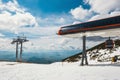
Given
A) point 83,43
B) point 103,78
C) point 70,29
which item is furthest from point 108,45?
point 103,78

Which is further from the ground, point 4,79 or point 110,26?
point 110,26

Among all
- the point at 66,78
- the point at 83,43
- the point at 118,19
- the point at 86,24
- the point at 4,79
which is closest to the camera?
the point at 66,78

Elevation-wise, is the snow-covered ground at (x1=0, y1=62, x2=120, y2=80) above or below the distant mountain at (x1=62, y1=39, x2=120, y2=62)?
below

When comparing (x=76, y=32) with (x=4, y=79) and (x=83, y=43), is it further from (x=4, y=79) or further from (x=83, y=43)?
(x=4, y=79)

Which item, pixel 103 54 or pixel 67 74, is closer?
pixel 67 74

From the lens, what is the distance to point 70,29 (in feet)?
84.1

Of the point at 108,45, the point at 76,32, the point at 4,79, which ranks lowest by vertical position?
the point at 4,79

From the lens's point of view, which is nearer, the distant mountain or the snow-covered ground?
the snow-covered ground

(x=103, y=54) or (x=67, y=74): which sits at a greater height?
(x=103, y=54)

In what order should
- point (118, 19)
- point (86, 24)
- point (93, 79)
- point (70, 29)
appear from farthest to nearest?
point (70, 29)
point (86, 24)
point (118, 19)
point (93, 79)

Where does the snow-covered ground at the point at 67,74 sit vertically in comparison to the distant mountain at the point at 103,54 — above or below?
below

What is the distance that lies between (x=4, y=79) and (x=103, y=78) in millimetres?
8609

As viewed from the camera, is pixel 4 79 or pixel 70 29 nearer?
pixel 4 79

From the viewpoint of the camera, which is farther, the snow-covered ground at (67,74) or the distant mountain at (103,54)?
the distant mountain at (103,54)
